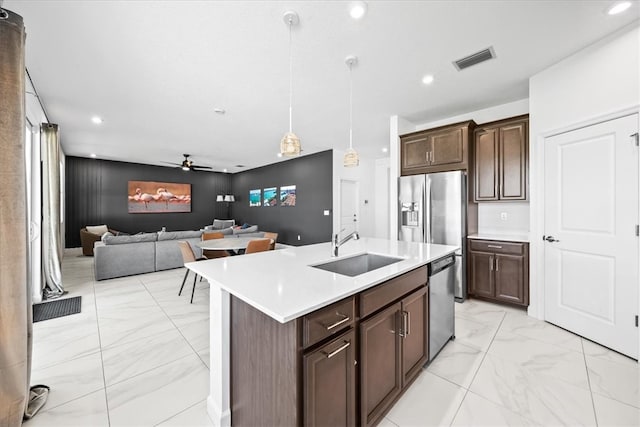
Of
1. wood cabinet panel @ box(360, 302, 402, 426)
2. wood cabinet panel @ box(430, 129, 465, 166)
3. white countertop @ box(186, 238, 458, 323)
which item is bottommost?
wood cabinet panel @ box(360, 302, 402, 426)

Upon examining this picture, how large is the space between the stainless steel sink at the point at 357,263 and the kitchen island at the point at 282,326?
22 centimetres

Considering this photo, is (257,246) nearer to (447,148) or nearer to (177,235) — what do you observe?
(177,235)

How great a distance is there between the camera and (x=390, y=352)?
154 centimetres

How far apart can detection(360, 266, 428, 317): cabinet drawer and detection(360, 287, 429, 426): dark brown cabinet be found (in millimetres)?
43

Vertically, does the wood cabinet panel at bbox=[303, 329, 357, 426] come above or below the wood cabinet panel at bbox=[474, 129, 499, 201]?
below

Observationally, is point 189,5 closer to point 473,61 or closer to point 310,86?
point 310,86

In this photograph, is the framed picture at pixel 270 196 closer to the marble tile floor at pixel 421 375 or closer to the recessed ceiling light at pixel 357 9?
the marble tile floor at pixel 421 375

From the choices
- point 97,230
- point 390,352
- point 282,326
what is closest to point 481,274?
point 390,352

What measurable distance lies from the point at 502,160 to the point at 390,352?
9.98 ft

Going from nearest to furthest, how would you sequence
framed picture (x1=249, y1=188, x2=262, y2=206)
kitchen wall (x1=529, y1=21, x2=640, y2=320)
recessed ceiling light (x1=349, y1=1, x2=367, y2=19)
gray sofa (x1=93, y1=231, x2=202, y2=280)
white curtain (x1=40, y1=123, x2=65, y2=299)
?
recessed ceiling light (x1=349, y1=1, x2=367, y2=19) → kitchen wall (x1=529, y1=21, x2=640, y2=320) → white curtain (x1=40, y1=123, x2=65, y2=299) → gray sofa (x1=93, y1=231, x2=202, y2=280) → framed picture (x1=249, y1=188, x2=262, y2=206)

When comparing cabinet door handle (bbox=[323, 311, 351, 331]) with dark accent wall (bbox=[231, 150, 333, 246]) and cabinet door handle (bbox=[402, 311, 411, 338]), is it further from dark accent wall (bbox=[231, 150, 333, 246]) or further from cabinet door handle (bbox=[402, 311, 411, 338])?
dark accent wall (bbox=[231, 150, 333, 246])

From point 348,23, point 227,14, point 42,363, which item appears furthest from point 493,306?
point 42,363

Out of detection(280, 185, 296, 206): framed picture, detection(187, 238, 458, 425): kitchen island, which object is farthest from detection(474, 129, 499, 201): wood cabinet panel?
detection(280, 185, 296, 206): framed picture

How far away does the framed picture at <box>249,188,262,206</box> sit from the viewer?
28.9ft
